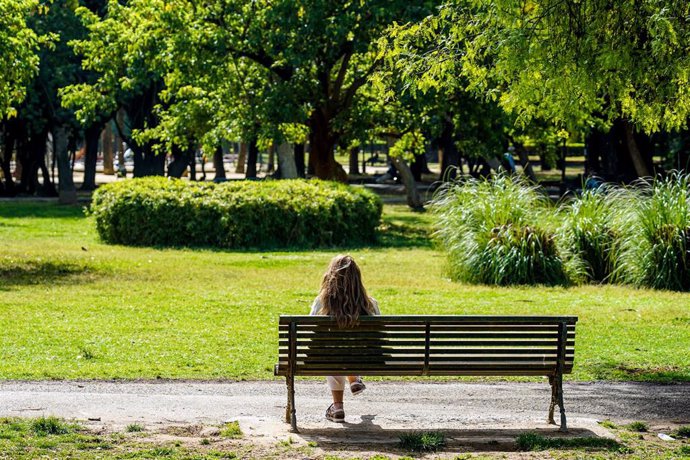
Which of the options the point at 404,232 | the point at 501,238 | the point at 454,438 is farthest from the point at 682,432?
the point at 404,232

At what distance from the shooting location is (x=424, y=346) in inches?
306

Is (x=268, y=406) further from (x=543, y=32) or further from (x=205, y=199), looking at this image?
(x=205, y=199)

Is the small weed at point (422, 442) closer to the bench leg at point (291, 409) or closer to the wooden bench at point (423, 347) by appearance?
the wooden bench at point (423, 347)

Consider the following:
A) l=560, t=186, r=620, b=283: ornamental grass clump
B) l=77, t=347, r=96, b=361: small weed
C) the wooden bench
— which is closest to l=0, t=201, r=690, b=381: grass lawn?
l=77, t=347, r=96, b=361: small weed

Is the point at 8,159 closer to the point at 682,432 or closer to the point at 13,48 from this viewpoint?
the point at 13,48

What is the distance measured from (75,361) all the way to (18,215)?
23382 millimetres

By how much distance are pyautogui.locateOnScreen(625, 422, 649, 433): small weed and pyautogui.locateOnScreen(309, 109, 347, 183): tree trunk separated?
20568 mm

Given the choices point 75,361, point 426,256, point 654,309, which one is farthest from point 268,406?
point 426,256

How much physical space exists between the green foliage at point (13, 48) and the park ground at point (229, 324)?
296 cm

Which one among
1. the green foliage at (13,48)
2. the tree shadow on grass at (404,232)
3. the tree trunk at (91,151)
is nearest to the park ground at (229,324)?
the tree shadow on grass at (404,232)

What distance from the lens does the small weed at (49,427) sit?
291 inches

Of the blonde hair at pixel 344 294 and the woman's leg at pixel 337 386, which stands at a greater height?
the blonde hair at pixel 344 294

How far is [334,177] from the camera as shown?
29.0m

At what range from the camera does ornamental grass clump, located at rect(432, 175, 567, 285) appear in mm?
17047
